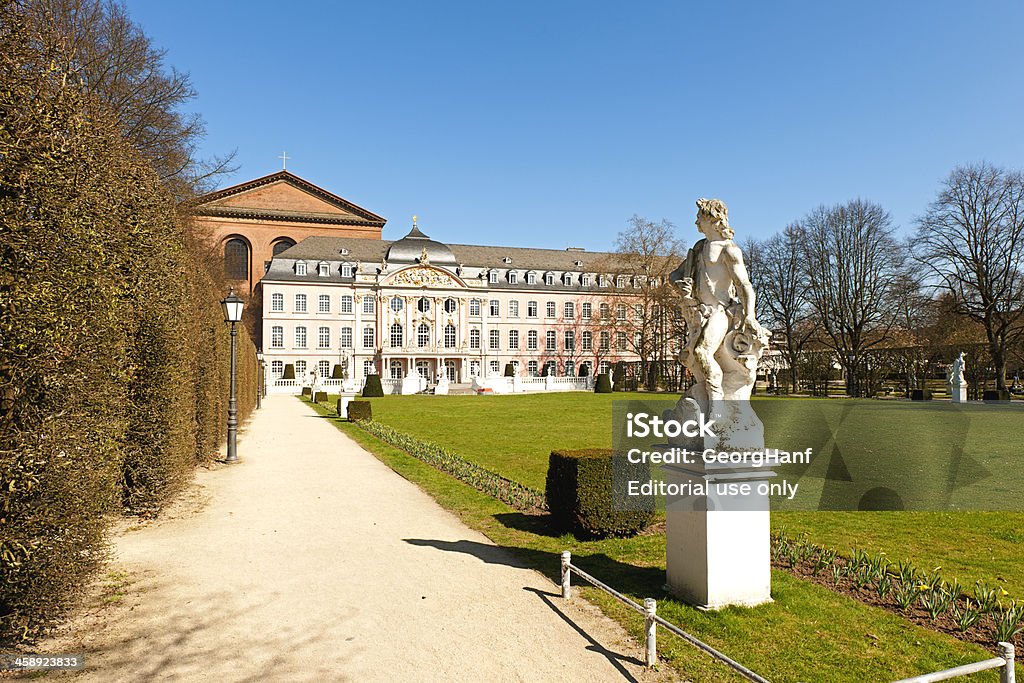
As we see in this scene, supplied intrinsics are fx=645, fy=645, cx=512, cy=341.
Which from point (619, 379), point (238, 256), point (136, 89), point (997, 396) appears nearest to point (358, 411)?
point (136, 89)

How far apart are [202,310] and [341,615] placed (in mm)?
8246

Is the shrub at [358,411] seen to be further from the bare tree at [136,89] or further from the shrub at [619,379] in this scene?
the shrub at [619,379]

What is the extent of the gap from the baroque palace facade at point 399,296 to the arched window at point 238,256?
4.9 inches

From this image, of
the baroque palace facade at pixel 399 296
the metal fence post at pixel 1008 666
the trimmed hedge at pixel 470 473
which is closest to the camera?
the metal fence post at pixel 1008 666

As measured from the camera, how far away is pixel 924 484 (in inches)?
406

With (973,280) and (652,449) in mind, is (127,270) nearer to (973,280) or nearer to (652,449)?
(652,449)

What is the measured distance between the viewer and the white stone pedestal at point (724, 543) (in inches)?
191

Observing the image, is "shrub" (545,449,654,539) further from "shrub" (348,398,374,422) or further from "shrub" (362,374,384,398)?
"shrub" (362,374,384,398)

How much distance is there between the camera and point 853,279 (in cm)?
3959

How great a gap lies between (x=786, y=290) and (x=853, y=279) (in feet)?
16.0

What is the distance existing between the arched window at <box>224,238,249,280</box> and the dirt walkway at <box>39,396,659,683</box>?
2142 inches

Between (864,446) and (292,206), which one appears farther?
(292,206)

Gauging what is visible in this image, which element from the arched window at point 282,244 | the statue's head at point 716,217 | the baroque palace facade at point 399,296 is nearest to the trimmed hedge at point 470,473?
the statue's head at point 716,217

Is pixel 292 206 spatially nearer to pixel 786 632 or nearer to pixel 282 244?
pixel 282 244
